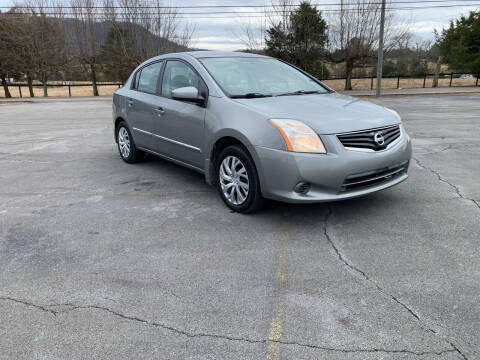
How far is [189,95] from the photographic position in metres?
4.44

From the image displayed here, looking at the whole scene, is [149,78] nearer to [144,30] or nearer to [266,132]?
[266,132]

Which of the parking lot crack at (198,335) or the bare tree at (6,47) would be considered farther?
the bare tree at (6,47)

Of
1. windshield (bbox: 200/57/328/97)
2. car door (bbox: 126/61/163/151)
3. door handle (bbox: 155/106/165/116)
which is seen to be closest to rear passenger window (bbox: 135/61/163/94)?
car door (bbox: 126/61/163/151)

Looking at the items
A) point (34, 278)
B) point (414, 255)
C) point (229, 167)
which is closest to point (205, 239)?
point (229, 167)

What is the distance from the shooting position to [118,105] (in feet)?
21.6

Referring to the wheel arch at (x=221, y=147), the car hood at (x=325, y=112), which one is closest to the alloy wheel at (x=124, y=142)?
the wheel arch at (x=221, y=147)

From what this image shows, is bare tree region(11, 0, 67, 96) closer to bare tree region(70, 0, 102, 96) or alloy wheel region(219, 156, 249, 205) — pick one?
bare tree region(70, 0, 102, 96)

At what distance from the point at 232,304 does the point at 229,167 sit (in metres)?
1.89

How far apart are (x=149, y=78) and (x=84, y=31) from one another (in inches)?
1339

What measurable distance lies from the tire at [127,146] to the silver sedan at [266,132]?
0.83 meters

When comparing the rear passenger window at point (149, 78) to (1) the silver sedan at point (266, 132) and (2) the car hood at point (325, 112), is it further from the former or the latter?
(2) the car hood at point (325, 112)

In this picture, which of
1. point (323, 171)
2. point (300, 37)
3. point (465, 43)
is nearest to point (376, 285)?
point (323, 171)

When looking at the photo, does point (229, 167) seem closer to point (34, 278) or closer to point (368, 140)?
point (368, 140)

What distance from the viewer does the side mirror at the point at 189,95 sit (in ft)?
14.6
